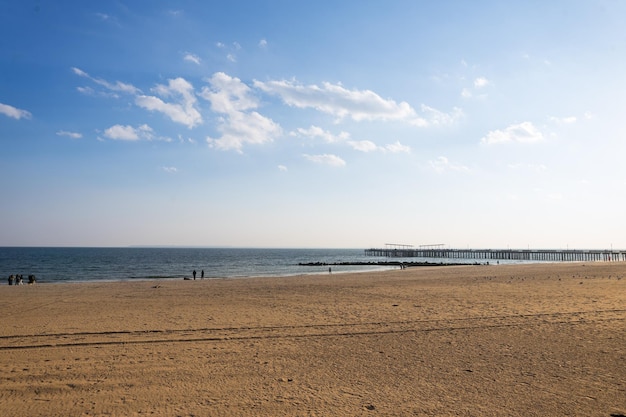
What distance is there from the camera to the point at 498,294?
18.5 meters

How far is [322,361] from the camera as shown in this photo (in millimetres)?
8008

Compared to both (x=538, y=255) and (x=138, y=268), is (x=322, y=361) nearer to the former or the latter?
(x=138, y=268)

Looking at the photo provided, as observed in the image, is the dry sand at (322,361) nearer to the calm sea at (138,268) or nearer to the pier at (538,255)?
the calm sea at (138,268)

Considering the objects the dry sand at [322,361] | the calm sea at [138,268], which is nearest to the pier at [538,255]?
the calm sea at [138,268]

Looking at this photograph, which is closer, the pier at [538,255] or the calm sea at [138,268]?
the calm sea at [138,268]

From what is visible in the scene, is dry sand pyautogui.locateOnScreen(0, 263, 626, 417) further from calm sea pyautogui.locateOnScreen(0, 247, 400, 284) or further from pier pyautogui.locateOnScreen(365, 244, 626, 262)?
pier pyautogui.locateOnScreen(365, 244, 626, 262)

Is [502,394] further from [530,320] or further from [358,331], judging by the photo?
[530,320]

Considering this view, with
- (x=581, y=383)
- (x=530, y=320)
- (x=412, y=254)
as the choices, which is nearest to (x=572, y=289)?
(x=530, y=320)

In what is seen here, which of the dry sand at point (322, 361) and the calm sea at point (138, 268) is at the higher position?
the dry sand at point (322, 361)

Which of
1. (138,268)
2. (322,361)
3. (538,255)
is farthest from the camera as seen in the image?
(538,255)

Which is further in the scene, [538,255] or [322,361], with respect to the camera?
[538,255]

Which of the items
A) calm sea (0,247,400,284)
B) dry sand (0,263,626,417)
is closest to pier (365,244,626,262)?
calm sea (0,247,400,284)

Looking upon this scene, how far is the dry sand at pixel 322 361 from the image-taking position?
225 inches

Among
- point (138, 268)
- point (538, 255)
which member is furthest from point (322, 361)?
point (538, 255)
